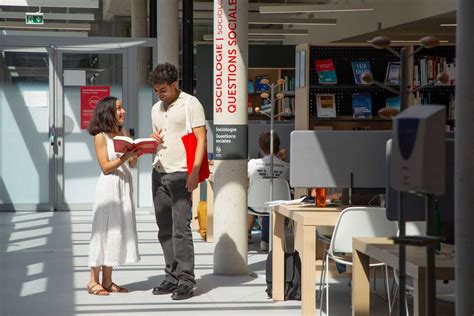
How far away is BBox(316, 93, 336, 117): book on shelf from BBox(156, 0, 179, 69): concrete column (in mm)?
3853

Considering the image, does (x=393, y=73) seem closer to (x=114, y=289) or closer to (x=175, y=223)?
(x=175, y=223)

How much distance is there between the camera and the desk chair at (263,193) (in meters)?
9.59

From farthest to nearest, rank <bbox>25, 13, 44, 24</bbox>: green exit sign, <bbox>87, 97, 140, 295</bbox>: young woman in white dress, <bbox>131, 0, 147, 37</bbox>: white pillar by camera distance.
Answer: <bbox>131, 0, 147, 37</bbox>: white pillar, <bbox>25, 13, 44, 24</bbox>: green exit sign, <bbox>87, 97, 140, 295</bbox>: young woman in white dress

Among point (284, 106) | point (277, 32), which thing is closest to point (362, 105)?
point (284, 106)

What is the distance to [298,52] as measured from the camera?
10.4 meters

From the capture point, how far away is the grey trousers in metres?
7.02

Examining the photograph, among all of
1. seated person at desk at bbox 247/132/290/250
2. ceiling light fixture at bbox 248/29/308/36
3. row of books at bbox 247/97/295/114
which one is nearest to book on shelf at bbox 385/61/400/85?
seated person at desk at bbox 247/132/290/250

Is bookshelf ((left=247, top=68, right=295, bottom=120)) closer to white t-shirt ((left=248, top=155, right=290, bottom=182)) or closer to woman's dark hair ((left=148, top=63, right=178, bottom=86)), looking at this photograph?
white t-shirt ((left=248, top=155, right=290, bottom=182))

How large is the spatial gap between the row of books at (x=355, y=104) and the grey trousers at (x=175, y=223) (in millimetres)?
3299

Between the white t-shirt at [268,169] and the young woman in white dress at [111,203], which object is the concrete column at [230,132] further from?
the white t-shirt at [268,169]

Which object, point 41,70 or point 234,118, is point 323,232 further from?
point 41,70

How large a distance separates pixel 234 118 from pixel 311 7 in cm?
844

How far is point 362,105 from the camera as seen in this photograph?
10.3m

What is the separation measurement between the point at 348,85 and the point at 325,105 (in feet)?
1.09
